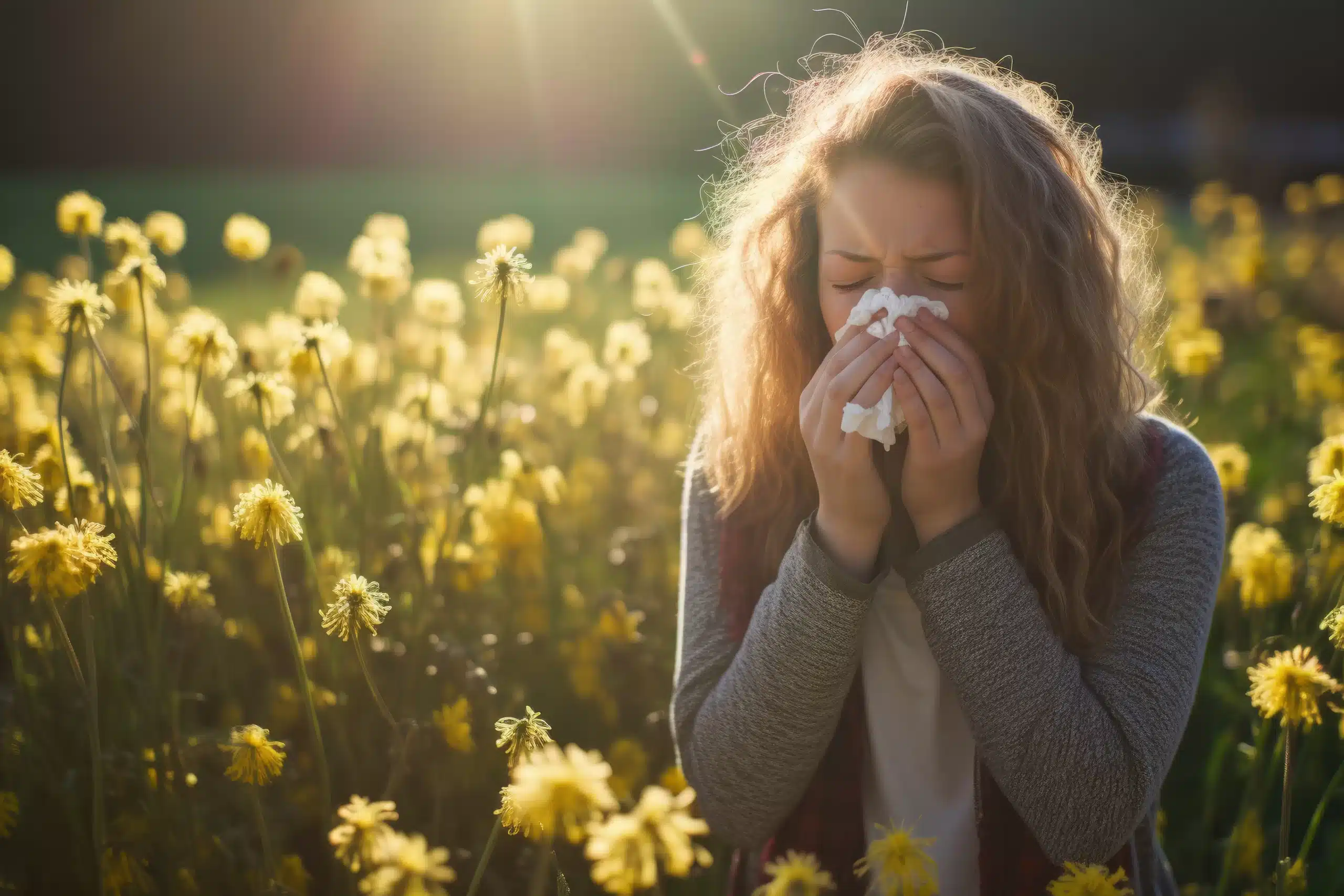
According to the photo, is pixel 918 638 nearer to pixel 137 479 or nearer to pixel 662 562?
pixel 662 562

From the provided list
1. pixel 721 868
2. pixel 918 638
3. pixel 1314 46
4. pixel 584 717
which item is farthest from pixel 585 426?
pixel 1314 46

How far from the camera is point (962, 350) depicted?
153 centimetres

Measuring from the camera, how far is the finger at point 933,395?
1467 millimetres

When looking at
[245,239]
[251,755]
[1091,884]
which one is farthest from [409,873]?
[245,239]

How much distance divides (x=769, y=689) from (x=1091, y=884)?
527 millimetres

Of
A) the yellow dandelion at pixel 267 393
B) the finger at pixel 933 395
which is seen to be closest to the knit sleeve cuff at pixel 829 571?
the finger at pixel 933 395

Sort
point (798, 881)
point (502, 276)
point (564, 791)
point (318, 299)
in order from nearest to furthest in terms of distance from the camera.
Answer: point (564, 791), point (798, 881), point (502, 276), point (318, 299)

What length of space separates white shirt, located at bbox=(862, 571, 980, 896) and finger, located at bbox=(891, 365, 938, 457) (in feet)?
1.00

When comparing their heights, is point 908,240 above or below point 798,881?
above

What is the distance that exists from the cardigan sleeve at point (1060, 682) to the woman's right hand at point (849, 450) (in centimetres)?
8

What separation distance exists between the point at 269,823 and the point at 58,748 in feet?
1.35

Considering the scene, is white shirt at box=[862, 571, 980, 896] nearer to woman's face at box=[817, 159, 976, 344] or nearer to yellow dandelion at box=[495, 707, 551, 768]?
woman's face at box=[817, 159, 976, 344]

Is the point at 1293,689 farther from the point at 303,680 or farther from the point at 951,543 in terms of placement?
the point at 303,680

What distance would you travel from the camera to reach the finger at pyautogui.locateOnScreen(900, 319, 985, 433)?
1473 millimetres
